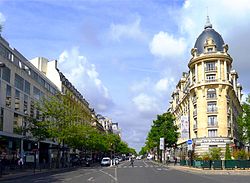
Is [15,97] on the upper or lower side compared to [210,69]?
lower

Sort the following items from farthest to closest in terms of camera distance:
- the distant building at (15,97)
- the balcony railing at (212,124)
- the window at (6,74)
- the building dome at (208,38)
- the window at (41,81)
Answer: the building dome at (208,38) → the balcony railing at (212,124) → the window at (41,81) → the distant building at (15,97) → the window at (6,74)

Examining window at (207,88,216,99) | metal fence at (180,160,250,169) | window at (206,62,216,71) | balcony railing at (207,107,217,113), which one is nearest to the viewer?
metal fence at (180,160,250,169)

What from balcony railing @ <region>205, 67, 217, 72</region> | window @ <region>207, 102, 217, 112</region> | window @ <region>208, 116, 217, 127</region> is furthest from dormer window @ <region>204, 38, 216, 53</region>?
window @ <region>208, 116, 217, 127</region>

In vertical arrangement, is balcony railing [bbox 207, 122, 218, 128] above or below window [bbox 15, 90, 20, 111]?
below

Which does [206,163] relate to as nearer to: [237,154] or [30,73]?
[237,154]

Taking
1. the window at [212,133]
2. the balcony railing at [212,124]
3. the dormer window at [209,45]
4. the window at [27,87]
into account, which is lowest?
the window at [212,133]

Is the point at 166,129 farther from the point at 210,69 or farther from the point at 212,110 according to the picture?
the point at 210,69

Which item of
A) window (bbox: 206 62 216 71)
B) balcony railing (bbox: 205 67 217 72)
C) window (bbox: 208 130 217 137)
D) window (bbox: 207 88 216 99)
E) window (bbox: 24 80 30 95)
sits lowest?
window (bbox: 208 130 217 137)

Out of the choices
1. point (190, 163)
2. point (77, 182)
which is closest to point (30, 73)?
point (190, 163)

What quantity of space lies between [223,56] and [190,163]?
103ft

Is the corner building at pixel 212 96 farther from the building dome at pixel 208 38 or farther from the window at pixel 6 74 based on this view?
the window at pixel 6 74

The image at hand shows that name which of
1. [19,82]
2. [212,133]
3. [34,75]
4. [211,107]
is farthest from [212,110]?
[19,82]

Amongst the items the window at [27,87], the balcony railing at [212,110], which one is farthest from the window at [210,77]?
the window at [27,87]

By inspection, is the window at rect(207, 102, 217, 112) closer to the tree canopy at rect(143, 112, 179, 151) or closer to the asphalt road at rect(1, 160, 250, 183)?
the tree canopy at rect(143, 112, 179, 151)
